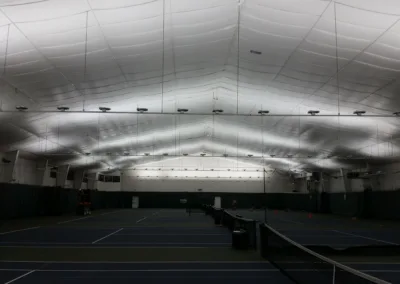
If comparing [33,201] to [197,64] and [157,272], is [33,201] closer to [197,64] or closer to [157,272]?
[197,64]

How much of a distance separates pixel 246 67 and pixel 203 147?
30.0 metres

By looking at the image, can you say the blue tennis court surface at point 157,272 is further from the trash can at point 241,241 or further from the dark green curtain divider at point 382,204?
the dark green curtain divider at point 382,204

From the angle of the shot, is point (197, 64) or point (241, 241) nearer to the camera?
point (241, 241)

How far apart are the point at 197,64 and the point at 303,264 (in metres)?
10.7

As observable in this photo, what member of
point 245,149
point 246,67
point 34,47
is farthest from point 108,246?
point 245,149

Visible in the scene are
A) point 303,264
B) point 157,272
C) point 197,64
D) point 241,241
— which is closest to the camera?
point 303,264

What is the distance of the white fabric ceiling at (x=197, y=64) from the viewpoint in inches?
442

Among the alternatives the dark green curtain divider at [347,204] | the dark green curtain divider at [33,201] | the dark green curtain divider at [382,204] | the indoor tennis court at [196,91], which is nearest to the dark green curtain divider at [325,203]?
the dark green curtain divider at [347,204]

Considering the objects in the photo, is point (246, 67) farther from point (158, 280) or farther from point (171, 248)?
point (158, 280)

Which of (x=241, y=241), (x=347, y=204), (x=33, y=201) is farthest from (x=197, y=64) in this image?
(x=347, y=204)

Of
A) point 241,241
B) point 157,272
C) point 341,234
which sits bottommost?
point 157,272

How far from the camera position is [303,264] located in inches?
328

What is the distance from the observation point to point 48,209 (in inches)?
1375

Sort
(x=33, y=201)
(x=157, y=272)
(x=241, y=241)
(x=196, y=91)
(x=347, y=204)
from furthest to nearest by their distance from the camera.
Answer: (x=347, y=204)
(x=33, y=201)
(x=196, y=91)
(x=241, y=241)
(x=157, y=272)
